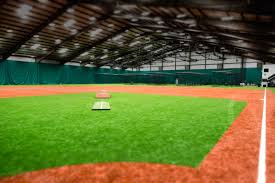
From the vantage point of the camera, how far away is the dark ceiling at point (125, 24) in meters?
12.4

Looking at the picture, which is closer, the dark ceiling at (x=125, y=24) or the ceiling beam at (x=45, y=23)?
the dark ceiling at (x=125, y=24)

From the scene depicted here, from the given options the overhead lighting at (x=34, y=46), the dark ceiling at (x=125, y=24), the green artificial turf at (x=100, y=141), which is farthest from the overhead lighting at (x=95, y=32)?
the green artificial turf at (x=100, y=141)

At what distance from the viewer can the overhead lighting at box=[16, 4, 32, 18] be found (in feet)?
71.9

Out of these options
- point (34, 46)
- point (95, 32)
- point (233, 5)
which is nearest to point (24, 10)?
point (95, 32)

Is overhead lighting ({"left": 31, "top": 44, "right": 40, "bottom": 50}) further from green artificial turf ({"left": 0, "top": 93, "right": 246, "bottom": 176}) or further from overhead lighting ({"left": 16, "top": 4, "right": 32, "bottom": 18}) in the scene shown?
green artificial turf ({"left": 0, "top": 93, "right": 246, "bottom": 176})

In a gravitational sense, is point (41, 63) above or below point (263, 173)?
above

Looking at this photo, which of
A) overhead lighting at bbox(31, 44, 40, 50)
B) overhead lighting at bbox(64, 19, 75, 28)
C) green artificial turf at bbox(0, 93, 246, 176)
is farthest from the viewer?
overhead lighting at bbox(31, 44, 40, 50)

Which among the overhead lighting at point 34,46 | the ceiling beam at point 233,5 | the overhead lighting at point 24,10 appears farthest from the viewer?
the overhead lighting at point 34,46

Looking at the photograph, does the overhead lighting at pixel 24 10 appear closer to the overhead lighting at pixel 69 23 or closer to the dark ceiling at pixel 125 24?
the dark ceiling at pixel 125 24

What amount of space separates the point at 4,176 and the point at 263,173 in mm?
3254

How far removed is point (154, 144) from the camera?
13.9ft

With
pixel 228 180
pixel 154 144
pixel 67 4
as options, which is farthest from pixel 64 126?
pixel 67 4

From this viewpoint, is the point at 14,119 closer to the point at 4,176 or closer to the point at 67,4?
the point at 4,176

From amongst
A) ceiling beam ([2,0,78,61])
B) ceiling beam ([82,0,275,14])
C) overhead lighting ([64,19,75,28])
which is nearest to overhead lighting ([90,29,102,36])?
overhead lighting ([64,19,75,28])
